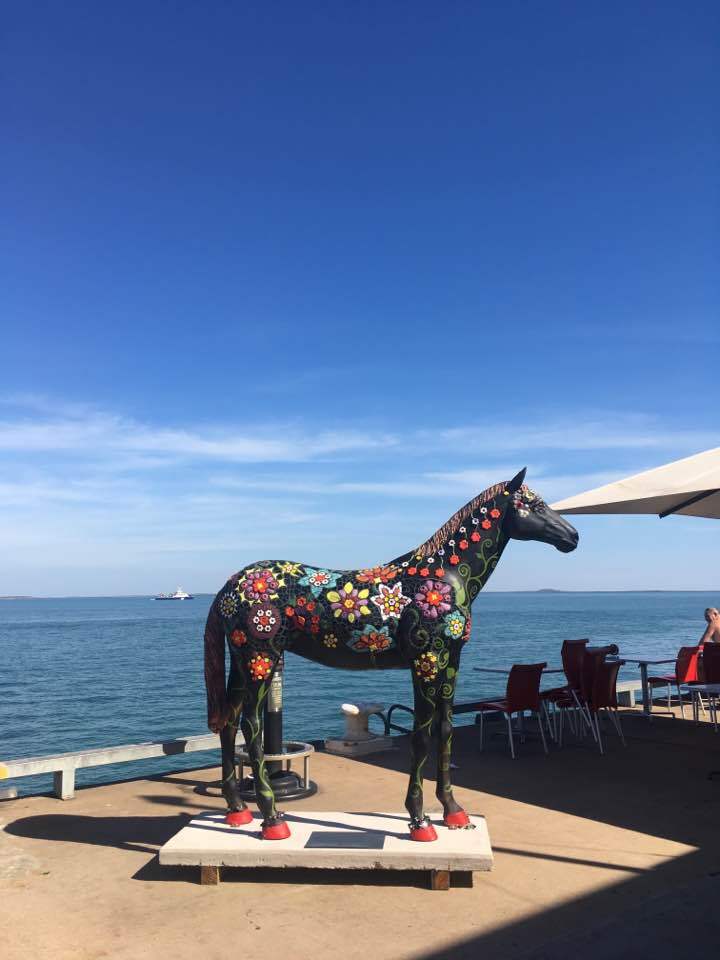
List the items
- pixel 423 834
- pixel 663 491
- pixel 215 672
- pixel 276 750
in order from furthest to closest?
pixel 276 750 → pixel 663 491 → pixel 215 672 → pixel 423 834

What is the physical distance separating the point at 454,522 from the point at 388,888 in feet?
7.78

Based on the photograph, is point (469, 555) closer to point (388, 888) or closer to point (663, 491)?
point (388, 888)

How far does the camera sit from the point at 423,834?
500 cm

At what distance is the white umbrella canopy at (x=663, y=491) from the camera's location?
665cm

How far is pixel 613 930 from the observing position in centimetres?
408

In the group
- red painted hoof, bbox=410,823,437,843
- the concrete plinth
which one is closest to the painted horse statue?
red painted hoof, bbox=410,823,437,843

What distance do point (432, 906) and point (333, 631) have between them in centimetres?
173

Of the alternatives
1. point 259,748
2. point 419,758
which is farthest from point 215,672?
point 419,758

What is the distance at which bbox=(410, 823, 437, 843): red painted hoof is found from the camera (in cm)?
497

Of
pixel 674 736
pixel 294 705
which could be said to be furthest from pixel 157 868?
pixel 294 705

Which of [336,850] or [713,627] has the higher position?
[713,627]

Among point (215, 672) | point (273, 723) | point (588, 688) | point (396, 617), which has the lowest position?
point (588, 688)

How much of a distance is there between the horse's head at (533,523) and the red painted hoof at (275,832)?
8.17 feet

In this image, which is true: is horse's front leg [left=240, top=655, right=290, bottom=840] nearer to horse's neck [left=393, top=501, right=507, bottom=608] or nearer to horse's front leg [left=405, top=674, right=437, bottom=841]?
horse's front leg [left=405, top=674, right=437, bottom=841]
